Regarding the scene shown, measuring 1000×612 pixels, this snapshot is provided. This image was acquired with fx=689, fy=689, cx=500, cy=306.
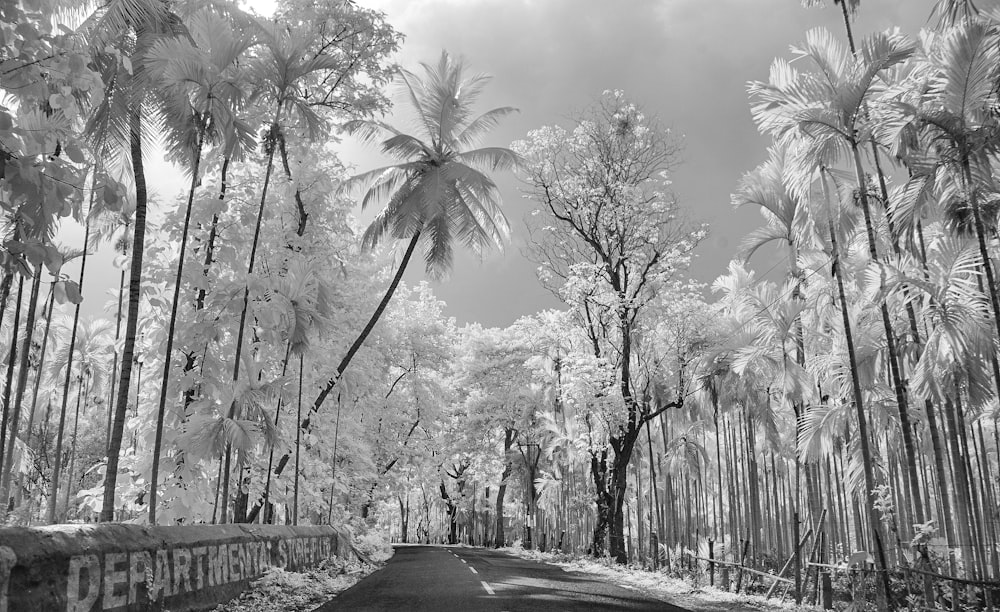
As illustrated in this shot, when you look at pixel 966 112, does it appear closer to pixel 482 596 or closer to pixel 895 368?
pixel 895 368

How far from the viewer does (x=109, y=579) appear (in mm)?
5430

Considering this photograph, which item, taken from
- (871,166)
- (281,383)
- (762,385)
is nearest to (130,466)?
(281,383)

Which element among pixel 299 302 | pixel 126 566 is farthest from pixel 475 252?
pixel 126 566

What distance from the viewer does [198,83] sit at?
31.9 feet

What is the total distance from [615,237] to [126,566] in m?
17.8

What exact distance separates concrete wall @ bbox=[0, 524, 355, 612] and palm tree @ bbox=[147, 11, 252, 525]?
1.86 metres

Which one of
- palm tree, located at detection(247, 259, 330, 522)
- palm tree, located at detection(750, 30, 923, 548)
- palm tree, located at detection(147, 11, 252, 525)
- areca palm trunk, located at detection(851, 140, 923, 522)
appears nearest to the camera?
palm tree, located at detection(147, 11, 252, 525)

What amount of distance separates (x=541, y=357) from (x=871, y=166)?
54.5 ft

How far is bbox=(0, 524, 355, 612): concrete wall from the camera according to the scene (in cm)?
454

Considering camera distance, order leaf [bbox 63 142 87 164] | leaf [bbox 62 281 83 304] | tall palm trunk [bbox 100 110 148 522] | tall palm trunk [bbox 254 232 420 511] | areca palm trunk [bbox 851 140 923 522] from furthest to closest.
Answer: tall palm trunk [bbox 254 232 420 511] → areca palm trunk [bbox 851 140 923 522] → tall palm trunk [bbox 100 110 148 522] → leaf [bbox 62 281 83 304] → leaf [bbox 63 142 87 164]

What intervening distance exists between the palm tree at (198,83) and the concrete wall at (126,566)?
1.86 metres

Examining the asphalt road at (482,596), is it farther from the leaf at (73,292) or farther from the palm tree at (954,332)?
the leaf at (73,292)

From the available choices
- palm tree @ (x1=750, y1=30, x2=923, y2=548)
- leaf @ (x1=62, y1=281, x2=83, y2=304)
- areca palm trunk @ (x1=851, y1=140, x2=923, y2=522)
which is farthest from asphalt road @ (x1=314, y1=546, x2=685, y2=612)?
leaf @ (x1=62, y1=281, x2=83, y2=304)

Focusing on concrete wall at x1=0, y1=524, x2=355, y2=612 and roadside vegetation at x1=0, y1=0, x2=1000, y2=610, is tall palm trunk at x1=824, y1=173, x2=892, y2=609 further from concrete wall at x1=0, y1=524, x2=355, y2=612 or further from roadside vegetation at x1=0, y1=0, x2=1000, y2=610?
concrete wall at x1=0, y1=524, x2=355, y2=612
